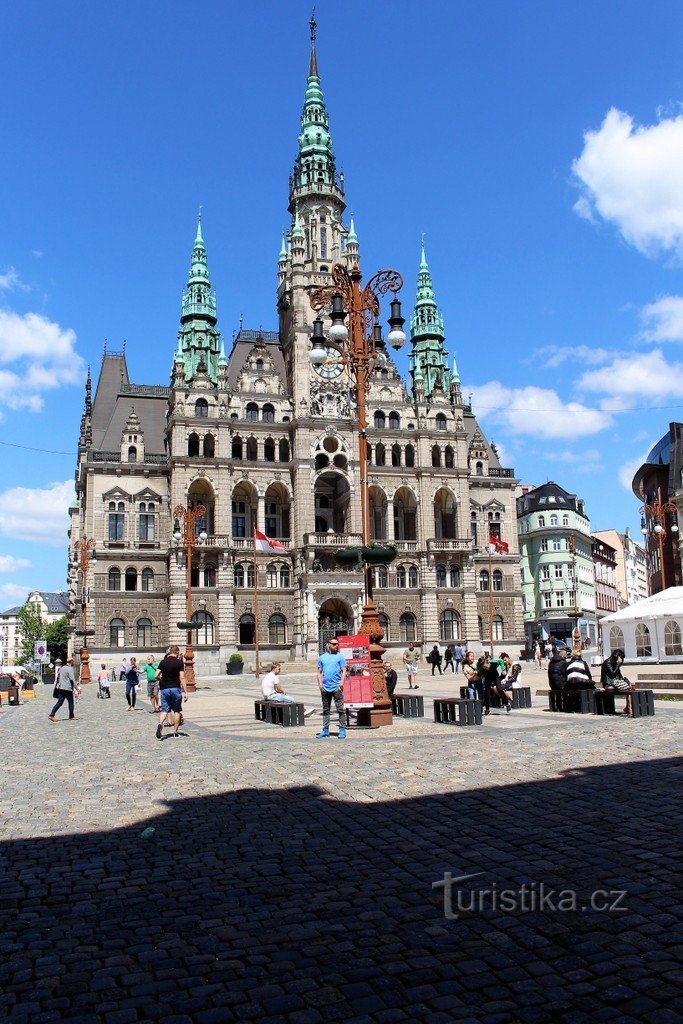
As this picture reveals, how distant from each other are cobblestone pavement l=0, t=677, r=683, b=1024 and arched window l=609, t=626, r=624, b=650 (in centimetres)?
2989

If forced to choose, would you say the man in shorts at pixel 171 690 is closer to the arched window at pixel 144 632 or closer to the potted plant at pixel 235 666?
the potted plant at pixel 235 666

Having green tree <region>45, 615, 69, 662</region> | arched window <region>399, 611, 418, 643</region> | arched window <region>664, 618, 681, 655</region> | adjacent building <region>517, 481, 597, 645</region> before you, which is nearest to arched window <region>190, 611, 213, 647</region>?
arched window <region>399, 611, 418, 643</region>

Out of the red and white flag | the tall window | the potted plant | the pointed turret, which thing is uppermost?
the pointed turret

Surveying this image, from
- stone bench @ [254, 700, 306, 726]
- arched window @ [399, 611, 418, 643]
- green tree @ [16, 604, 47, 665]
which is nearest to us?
stone bench @ [254, 700, 306, 726]

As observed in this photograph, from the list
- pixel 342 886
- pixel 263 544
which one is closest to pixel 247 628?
pixel 263 544

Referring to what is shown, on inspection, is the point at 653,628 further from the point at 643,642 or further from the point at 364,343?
the point at 364,343

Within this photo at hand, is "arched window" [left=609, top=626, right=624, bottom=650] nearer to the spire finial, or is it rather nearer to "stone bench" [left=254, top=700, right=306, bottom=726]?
"stone bench" [left=254, top=700, right=306, bottom=726]

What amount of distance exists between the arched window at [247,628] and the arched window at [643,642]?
32.4 meters

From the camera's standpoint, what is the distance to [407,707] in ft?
69.7

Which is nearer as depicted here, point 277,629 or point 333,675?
point 333,675

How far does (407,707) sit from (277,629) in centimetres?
4600

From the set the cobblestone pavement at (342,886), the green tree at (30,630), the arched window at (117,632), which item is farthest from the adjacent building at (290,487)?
the green tree at (30,630)

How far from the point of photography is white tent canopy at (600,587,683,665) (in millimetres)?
38541

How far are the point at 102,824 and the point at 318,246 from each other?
70065mm
